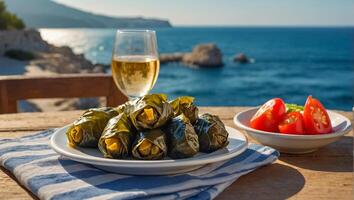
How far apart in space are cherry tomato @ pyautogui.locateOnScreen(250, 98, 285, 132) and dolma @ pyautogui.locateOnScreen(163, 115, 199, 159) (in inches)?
11.9

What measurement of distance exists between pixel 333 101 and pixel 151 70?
25.7 meters

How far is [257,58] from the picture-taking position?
137 ft

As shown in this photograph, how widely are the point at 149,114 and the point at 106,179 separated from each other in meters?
0.13

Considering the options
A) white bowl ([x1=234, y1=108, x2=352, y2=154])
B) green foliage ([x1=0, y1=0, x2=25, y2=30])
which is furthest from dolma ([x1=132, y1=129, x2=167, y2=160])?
green foliage ([x1=0, y1=0, x2=25, y2=30])

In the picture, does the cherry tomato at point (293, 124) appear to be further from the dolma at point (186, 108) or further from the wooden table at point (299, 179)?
the dolma at point (186, 108)

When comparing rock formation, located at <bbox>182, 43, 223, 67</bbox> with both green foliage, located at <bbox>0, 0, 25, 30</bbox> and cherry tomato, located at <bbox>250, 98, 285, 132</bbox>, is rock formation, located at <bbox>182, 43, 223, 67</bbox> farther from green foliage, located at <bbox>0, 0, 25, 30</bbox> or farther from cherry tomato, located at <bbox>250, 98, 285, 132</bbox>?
cherry tomato, located at <bbox>250, 98, 285, 132</bbox>

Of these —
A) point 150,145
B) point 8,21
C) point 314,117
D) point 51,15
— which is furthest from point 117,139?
→ point 51,15

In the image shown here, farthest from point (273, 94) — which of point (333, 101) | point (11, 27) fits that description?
point (11, 27)

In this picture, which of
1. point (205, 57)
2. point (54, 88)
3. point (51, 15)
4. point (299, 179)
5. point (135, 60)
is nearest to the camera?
point (299, 179)

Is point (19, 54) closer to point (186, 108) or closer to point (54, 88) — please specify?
point (54, 88)

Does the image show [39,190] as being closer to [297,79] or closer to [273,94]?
[273,94]

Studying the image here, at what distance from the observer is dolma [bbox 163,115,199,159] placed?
0.82 metres

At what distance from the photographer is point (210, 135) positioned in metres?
0.86

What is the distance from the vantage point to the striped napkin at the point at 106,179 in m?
0.77
